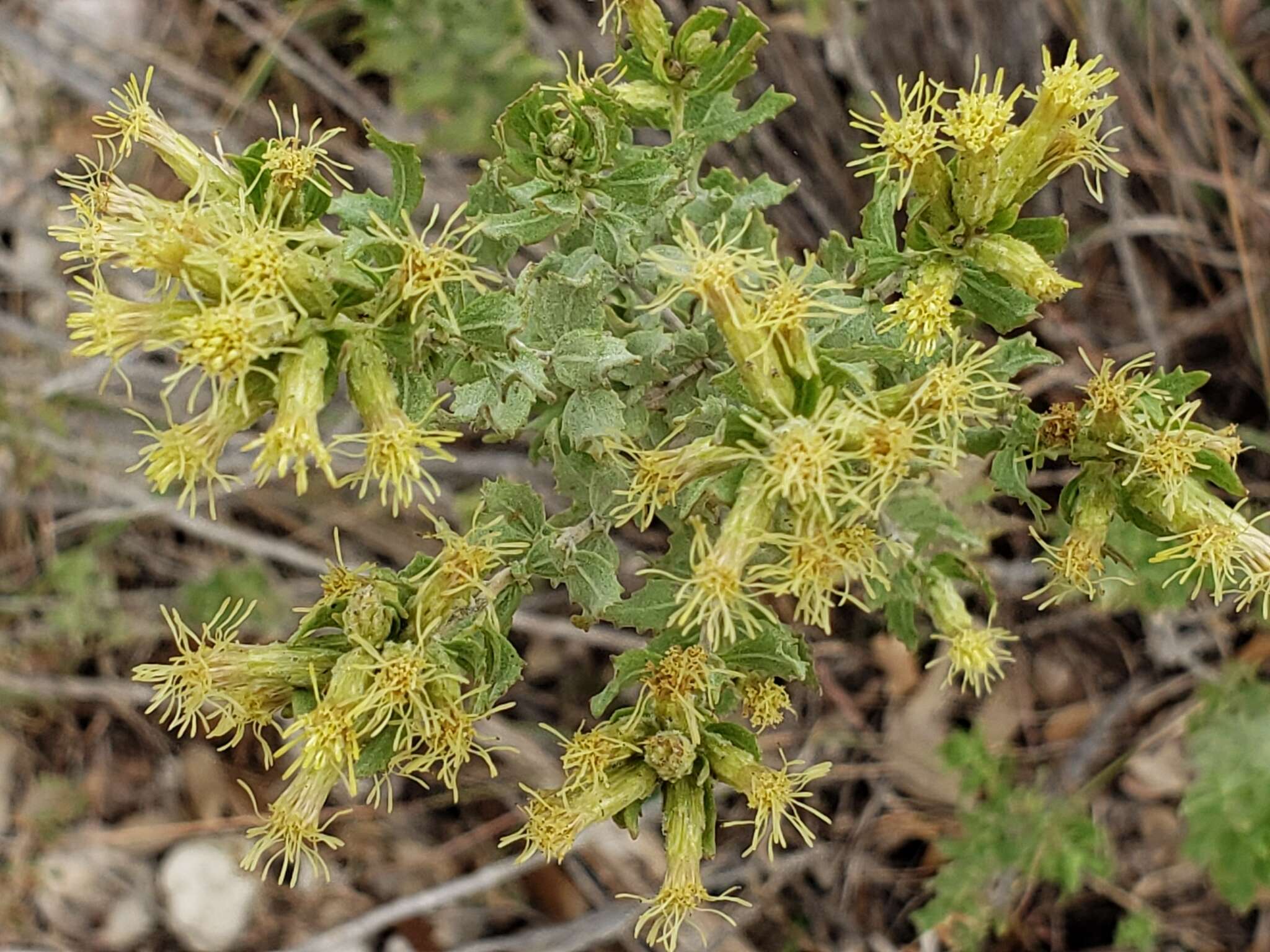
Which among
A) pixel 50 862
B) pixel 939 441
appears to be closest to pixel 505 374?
pixel 939 441

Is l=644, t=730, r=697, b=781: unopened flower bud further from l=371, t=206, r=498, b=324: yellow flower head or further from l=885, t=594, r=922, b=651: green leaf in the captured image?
l=371, t=206, r=498, b=324: yellow flower head

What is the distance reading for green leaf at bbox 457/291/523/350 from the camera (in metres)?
1.57

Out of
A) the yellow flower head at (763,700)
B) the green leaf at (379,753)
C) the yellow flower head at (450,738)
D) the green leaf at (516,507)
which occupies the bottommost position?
the yellow flower head at (763,700)

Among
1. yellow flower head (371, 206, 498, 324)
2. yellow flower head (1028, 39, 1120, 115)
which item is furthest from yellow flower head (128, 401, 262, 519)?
yellow flower head (1028, 39, 1120, 115)

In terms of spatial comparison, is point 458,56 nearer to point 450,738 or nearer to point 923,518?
point 923,518

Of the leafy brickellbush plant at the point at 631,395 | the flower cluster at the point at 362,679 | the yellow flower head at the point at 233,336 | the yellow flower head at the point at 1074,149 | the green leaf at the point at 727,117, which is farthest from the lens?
the green leaf at the point at 727,117

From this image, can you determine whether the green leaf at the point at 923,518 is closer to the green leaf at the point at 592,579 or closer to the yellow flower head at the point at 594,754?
the green leaf at the point at 592,579

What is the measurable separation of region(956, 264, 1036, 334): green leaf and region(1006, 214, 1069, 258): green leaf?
8cm

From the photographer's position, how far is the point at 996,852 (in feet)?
8.96

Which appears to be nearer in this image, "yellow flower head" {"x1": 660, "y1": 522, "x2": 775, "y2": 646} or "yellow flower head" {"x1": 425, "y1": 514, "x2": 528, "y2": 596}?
"yellow flower head" {"x1": 660, "y1": 522, "x2": 775, "y2": 646}

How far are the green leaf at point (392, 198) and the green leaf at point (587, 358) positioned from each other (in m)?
0.29

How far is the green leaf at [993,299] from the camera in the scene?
1657 millimetres

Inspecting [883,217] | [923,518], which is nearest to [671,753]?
[923,518]

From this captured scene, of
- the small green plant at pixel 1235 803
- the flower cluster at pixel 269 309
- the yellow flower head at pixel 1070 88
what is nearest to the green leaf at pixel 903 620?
the yellow flower head at pixel 1070 88
